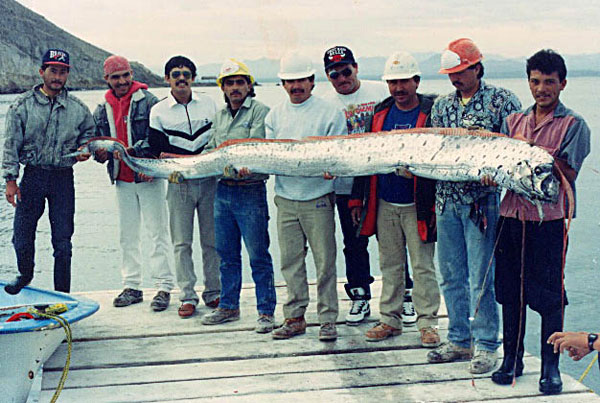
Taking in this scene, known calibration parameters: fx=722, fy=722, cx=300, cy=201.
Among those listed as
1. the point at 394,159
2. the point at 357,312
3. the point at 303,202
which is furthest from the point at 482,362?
the point at 303,202

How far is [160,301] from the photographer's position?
6504 millimetres

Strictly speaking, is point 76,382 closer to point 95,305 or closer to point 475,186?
point 95,305

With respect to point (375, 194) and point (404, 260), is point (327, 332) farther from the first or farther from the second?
point (375, 194)

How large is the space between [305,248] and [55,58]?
2.70 m

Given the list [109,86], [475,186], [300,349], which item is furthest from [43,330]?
[475,186]

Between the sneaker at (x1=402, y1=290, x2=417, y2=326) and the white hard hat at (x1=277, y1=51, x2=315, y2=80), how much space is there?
2.08m

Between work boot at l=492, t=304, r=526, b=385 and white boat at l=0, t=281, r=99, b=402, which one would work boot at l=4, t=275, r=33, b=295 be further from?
work boot at l=492, t=304, r=526, b=385

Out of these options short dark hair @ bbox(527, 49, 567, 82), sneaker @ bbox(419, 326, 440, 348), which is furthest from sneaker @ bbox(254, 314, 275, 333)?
short dark hair @ bbox(527, 49, 567, 82)

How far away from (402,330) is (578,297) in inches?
200

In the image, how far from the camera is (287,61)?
17.5ft

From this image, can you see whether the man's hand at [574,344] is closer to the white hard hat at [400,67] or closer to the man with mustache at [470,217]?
the man with mustache at [470,217]

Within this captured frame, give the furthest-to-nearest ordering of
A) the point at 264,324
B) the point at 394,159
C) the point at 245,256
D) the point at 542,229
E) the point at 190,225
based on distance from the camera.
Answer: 1. the point at 245,256
2. the point at 190,225
3. the point at 264,324
4. the point at 394,159
5. the point at 542,229

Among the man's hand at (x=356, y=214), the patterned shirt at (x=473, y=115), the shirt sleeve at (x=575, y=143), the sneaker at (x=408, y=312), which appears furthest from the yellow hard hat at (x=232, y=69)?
the shirt sleeve at (x=575, y=143)

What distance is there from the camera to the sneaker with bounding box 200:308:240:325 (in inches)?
239
